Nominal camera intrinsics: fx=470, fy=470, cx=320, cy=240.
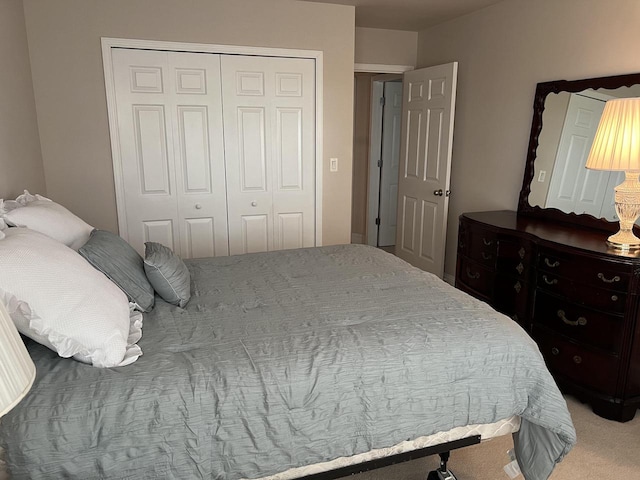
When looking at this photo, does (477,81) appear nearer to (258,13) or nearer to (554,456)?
(258,13)

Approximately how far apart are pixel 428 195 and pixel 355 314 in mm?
2782

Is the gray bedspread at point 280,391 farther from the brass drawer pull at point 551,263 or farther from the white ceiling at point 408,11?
the white ceiling at point 408,11

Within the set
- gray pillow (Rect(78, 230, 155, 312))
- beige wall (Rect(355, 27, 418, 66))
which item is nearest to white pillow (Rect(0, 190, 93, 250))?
gray pillow (Rect(78, 230, 155, 312))

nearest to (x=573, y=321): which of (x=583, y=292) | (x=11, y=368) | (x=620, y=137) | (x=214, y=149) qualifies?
(x=583, y=292)

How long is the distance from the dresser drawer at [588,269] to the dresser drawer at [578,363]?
373mm

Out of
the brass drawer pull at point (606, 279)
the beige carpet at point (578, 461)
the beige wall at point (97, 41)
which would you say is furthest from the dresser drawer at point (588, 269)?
the beige wall at point (97, 41)

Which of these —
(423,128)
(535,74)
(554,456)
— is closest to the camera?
(554,456)

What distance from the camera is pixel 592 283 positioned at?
2.47 metres

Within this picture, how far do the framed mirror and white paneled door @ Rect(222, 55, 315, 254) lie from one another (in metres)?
1.75

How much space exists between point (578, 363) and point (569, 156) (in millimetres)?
1393

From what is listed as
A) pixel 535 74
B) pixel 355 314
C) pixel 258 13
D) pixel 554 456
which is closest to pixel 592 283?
pixel 554 456

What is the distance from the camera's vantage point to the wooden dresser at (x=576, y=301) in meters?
2.38

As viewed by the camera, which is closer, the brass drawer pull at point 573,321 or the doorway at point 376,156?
the brass drawer pull at point 573,321

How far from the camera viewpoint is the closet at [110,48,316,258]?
3525 mm
